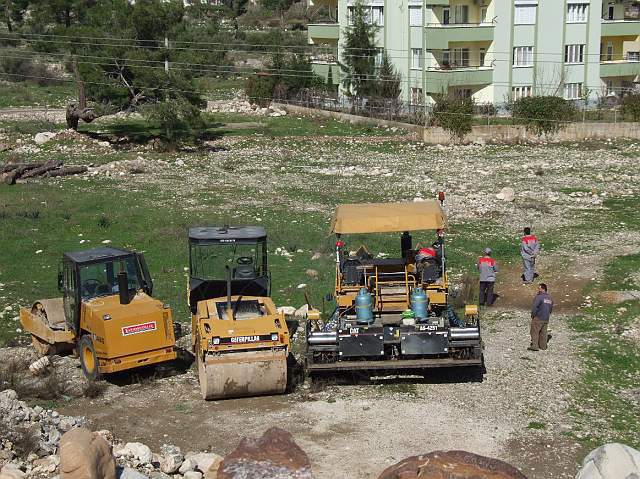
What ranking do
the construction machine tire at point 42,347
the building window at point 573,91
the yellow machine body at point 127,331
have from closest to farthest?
the yellow machine body at point 127,331 < the construction machine tire at point 42,347 < the building window at point 573,91

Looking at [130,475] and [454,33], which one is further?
[454,33]

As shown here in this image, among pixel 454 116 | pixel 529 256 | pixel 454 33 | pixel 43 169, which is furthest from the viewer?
pixel 454 33

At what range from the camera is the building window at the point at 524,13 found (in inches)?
2069

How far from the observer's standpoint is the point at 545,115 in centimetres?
4525

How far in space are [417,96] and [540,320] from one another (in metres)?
37.2

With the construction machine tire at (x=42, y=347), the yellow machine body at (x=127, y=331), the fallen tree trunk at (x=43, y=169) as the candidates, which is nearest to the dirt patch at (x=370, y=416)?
the yellow machine body at (x=127, y=331)

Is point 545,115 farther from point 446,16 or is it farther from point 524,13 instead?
point 446,16

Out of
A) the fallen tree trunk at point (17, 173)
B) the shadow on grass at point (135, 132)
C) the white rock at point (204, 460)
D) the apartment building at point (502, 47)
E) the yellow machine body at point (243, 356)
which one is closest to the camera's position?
the white rock at point (204, 460)

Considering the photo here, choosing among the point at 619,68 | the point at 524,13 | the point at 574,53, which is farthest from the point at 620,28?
the point at 524,13

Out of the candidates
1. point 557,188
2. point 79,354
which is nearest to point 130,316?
point 79,354

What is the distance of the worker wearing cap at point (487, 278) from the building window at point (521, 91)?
112 ft

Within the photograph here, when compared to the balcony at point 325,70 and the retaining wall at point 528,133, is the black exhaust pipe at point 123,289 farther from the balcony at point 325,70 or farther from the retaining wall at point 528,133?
the balcony at point 325,70

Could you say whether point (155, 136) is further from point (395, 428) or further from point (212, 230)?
point (395, 428)

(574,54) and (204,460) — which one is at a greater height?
(574,54)
